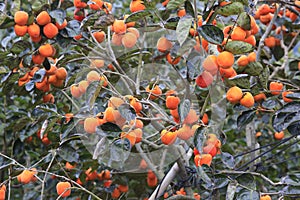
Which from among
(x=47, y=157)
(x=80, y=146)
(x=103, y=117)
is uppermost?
(x=103, y=117)

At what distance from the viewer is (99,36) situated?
155 cm

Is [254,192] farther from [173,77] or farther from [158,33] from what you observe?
[173,77]

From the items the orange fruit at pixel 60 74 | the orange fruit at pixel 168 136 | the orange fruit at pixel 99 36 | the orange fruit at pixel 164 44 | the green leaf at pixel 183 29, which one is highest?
the green leaf at pixel 183 29

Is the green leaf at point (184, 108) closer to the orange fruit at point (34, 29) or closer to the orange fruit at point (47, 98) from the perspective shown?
the orange fruit at point (34, 29)

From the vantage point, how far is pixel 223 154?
4.63 feet

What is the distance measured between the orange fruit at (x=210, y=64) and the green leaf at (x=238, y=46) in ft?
0.14

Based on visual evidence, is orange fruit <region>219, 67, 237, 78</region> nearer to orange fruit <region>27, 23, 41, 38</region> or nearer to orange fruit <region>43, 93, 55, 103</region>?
orange fruit <region>27, 23, 41, 38</region>

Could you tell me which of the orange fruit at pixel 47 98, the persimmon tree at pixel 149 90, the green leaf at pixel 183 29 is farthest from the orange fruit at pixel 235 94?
the orange fruit at pixel 47 98

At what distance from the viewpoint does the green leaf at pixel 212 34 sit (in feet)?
3.75

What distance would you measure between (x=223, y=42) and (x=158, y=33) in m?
0.34

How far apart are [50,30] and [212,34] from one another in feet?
1.58

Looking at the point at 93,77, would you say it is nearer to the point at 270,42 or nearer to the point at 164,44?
the point at 164,44

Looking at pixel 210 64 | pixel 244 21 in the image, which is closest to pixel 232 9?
pixel 244 21

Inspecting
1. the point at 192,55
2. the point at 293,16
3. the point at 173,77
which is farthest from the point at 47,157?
the point at 293,16
